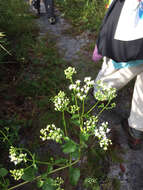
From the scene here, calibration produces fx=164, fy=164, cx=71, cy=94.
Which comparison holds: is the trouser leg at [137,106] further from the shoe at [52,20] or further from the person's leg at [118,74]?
the shoe at [52,20]

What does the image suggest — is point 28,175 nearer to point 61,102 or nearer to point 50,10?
point 61,102

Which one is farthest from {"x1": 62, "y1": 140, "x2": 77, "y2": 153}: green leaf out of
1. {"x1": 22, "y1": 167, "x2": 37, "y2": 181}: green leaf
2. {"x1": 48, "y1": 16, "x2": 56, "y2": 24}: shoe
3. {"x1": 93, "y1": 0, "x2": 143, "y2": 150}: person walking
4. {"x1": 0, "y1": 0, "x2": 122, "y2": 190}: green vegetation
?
{"x1": 48, "y1": 16, "x2": 56, "y2": 24}: shoe

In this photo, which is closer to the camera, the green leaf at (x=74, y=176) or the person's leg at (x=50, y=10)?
the green leaf at (x=74, y=176)

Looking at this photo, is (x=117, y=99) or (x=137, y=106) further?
(x=117, y=99)

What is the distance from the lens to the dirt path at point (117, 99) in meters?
1.91

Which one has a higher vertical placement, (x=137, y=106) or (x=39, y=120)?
(x=137, y=106)

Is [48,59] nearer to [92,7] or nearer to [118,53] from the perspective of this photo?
[118,53]

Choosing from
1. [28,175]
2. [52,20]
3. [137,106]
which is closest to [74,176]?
[28,175]

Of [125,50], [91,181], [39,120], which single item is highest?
[125,50]

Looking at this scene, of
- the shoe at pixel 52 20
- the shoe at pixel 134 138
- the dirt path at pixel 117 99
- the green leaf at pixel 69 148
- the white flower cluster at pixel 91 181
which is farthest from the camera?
the shoe at pixel 52 20

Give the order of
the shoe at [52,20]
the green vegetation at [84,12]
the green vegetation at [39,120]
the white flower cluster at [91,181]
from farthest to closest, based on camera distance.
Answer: the shoe at [52,20], the green vegetation at [84,12], the white flower cluster at [91,181], the green vegetation at [39,120]

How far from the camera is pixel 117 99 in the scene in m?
2.61

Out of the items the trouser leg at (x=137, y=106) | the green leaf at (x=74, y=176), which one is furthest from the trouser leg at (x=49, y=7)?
the green leaf at (x=74, y=176)

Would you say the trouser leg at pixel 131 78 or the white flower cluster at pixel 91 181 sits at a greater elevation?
the trouser leg at pixel 131 78
